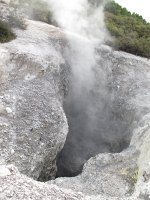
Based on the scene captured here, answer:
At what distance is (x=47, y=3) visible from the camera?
26.3m

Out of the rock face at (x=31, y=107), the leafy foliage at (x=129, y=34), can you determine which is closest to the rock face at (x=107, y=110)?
the leafy foliage at (x=129, y=34)

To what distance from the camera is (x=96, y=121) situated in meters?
20.4

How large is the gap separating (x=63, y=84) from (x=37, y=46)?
1952 mm

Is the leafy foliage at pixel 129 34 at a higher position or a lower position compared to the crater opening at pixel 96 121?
higher

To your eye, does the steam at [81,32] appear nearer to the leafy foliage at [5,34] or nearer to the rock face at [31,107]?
the rock face at [31,107]

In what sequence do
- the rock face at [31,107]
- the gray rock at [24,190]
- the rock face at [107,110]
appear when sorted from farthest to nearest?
the rock face at [107,110] → the rock face at [31,107] → the gray rock at [24,190]

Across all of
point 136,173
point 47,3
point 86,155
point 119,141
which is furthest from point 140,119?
point 47,3

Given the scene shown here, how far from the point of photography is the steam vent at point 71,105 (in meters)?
13.8

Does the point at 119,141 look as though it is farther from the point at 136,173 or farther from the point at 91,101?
the point at 136,173

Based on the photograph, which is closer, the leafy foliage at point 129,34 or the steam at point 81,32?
the steam at point 81,32

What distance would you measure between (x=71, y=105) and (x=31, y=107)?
16.0ft

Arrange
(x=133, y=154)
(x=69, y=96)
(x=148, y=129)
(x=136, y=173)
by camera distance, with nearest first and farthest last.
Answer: (x=136, y=173) → (x=133, y=154) → (x=148, y=129) → (x=69, y=96)

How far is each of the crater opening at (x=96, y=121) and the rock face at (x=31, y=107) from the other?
1.80 meters

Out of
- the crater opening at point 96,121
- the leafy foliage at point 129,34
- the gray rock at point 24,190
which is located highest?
the leafy foliage at point 129,34
